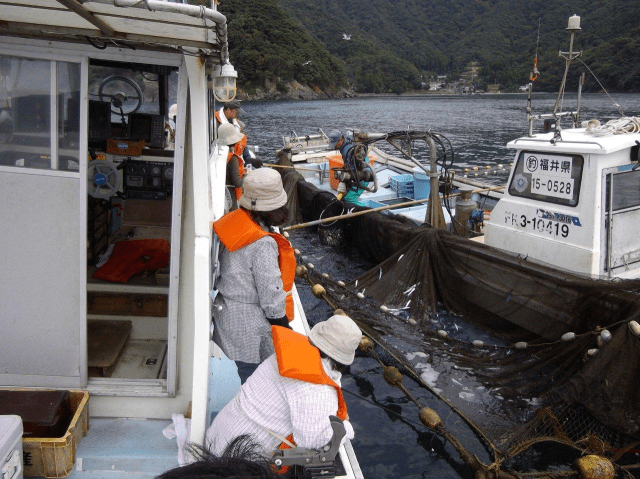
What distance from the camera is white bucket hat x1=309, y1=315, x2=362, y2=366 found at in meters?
2.86

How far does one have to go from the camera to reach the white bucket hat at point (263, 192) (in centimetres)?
339

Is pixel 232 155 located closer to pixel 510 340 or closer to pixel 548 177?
pixel 548 177

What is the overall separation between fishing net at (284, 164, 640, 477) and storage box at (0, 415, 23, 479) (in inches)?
119

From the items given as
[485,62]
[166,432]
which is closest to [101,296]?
[166,432]

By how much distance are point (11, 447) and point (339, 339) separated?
174 cm

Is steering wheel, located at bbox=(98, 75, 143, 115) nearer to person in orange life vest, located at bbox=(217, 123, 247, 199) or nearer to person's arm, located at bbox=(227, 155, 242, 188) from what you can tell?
person in orange life vest, located at bbox=(217, 123, 247, 199)

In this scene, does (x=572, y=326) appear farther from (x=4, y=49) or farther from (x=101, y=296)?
(x=4, y=49)

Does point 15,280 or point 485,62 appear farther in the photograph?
point 485,62

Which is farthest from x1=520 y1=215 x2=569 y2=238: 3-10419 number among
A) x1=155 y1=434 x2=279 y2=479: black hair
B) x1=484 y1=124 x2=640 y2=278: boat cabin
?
x1=155 y1=434 x2=279 y2=479: black hair

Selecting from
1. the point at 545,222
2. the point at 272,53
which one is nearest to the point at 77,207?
the point at 545,222

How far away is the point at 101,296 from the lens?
15.9 feet

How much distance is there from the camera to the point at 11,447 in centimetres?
280

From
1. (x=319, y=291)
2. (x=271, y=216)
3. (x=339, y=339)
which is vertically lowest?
(x=319, y=291)

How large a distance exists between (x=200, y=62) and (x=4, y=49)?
43.8 inches
